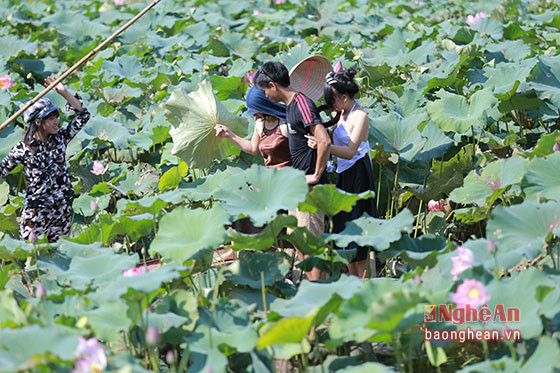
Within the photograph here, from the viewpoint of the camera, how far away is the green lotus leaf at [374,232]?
299 cm

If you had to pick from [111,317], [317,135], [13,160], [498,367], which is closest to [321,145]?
[317,135]

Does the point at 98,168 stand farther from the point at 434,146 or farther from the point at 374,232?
the point at 374,232

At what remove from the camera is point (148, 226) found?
11.3 ft

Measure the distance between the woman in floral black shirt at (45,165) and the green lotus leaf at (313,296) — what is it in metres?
1.71

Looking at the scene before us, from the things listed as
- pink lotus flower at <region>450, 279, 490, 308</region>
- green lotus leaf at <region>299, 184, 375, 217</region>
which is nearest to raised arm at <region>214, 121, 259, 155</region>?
green lotus leaf at <region>299, 184, 375, 217</region>

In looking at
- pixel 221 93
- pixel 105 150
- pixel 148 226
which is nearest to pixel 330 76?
pixel 148 226

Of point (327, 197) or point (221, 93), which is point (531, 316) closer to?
point (327, 197)

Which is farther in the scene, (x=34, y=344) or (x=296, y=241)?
(x=296, y=241)

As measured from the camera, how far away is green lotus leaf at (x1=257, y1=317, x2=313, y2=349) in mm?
2475

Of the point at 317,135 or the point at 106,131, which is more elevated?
the point at 106,131

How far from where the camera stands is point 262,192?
10.5 feet

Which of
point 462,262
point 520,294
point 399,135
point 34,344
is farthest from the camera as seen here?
point 399,135

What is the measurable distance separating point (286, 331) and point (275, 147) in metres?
1.41

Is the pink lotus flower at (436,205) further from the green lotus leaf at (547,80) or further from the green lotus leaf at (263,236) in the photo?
the green lotus leaf at (263,236)
